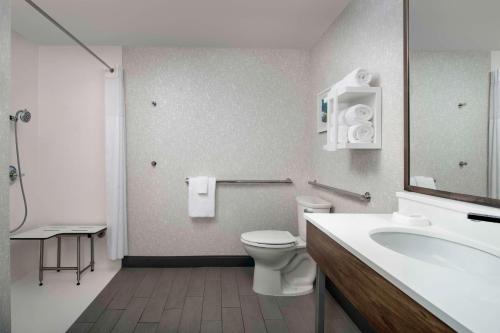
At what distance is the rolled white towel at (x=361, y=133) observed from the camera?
5.68 feet

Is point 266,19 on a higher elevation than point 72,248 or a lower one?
higher

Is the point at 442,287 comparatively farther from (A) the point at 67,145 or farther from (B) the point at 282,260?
(A) the point at 67,145

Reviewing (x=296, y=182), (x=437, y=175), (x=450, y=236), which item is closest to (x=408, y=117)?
(x=437, y=175)

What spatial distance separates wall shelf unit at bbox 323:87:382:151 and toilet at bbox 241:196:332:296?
2.33 feet

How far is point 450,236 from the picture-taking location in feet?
3.71

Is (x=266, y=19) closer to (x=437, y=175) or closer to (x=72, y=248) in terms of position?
(x=437, y=175)

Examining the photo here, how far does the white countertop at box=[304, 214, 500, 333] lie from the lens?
560mm

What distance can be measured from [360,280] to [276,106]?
7.41 feet

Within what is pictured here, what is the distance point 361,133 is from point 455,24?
2.15 ft

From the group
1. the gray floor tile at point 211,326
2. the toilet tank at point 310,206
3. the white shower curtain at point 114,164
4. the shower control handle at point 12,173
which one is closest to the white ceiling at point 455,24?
the toilet tank at point 310,206

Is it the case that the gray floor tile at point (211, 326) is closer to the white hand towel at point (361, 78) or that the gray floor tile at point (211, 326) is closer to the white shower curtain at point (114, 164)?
the white shower curtain at point (114, 164)

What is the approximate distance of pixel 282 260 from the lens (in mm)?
2453

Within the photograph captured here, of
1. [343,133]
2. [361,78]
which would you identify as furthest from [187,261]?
[361,78]

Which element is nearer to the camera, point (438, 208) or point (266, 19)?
point (438, 208)
